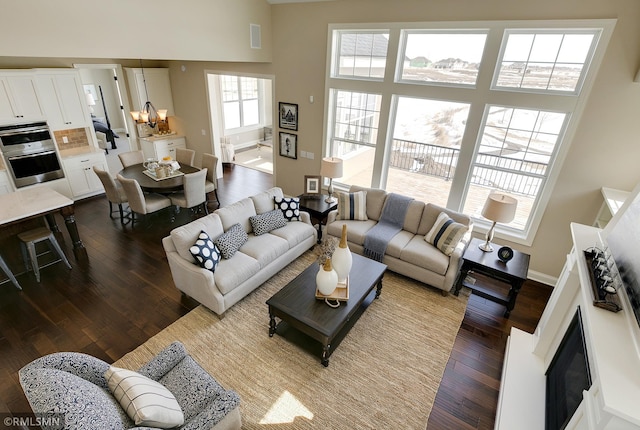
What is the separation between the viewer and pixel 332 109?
5738 mm

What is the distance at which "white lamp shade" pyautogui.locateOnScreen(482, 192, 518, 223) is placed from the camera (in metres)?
3.73

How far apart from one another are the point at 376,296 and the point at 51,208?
4.38 metres

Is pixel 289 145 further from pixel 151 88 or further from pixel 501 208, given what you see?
pixel 501 208

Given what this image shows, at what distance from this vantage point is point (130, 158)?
636 centimetres

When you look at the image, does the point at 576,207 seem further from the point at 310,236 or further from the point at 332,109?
the point at 332,109

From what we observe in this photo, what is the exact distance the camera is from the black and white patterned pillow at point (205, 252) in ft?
11.5

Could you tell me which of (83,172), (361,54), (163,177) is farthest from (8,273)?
(361,54)

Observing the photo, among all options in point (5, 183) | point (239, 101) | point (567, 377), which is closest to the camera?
point (567, 377)

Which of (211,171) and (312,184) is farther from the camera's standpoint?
(211,171)

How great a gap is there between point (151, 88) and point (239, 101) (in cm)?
288

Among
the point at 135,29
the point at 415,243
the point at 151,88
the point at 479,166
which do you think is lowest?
the point at 415,243

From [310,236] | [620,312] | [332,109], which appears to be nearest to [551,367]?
[620,312]

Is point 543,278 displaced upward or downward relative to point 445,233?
downward

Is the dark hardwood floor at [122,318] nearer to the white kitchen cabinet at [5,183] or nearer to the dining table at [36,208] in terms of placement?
the dining table at [36,208]
